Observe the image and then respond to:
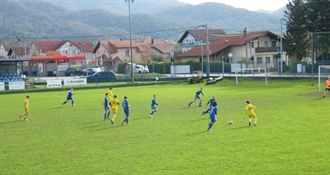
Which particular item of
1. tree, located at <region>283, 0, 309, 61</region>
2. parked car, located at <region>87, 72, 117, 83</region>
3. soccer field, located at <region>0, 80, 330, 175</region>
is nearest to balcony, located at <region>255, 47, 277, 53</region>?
tree, located at <region>283, 0, 309, 61</region>

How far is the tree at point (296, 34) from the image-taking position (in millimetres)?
72762

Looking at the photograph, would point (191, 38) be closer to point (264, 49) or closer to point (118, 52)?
point (118, 52)

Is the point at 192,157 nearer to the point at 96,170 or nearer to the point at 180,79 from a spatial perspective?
the point at 96,170

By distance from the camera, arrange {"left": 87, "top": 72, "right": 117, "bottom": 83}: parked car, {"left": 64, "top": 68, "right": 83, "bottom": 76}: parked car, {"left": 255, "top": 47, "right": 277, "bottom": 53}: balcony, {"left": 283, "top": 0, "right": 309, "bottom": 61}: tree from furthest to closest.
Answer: {"left": 255, "top": 47, "right": 277, "bottom": 53}: balcony
{"left": 64, "top": 68, "right": 83, "bottom": 76}: parked car
{"left": 283, "top": 0, "right": 309, "bottom": 61}: tree
{"left": 87, "top": 72, "right": 117, "bottom": 83}: parked car

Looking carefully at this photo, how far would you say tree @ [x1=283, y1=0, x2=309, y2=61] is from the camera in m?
72.8

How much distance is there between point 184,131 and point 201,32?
3917 inches

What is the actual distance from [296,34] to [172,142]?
59195 millimetres

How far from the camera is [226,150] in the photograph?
686 inches

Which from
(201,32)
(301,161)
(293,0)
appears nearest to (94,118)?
(301,161)

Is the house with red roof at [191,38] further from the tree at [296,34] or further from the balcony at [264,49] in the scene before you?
the tree at [296,34]

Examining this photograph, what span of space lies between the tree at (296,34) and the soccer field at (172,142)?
43423mm

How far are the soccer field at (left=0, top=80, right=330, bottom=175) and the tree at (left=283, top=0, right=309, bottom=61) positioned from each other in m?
43.4

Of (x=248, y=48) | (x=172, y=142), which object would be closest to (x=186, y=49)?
(x=248, y=48)

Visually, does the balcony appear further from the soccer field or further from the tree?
the soccer field
